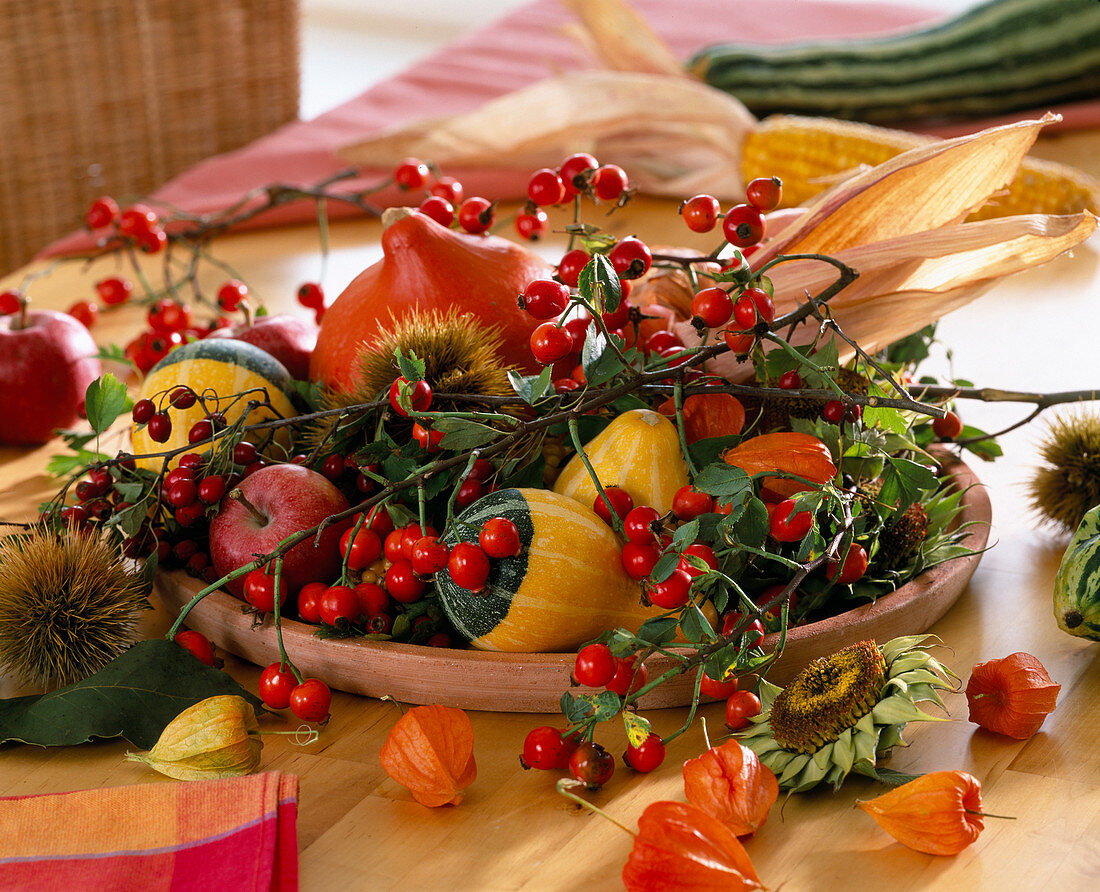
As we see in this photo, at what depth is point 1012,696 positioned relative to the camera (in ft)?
1.90

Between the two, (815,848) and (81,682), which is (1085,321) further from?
(81,682)

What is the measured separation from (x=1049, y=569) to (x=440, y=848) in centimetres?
45

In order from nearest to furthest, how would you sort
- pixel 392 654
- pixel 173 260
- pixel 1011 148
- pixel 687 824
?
1. pixel 687 824
2. pixel 392 654
3. pixel 1011 148
4. pixel 173 260

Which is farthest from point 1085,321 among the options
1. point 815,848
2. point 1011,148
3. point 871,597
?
point 815,848

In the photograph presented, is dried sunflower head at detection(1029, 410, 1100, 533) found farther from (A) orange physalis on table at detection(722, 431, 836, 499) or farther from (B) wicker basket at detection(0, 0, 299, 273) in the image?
(B) wicker basket at detection(0, 0, 299, 273)

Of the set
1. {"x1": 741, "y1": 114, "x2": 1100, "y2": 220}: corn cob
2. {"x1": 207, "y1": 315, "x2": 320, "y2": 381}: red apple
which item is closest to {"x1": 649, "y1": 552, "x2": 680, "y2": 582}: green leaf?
{"x1": 207, "y1": 315, "x2": 320, "y2": 381}: red apple

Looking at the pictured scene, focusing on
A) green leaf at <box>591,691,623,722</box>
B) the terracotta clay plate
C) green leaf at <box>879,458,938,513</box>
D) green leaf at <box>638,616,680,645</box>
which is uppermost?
green leaf at <box>879,458,938,513</box>

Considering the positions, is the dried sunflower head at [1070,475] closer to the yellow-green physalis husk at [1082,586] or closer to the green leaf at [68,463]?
the yellow-green physalis husk at [1082,586]

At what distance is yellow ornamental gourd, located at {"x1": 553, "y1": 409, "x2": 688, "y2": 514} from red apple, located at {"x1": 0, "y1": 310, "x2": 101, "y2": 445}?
1.77 ft

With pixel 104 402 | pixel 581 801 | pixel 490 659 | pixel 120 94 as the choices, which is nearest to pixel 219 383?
pixel 104 402

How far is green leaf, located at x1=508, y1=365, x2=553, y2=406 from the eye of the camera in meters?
0.61

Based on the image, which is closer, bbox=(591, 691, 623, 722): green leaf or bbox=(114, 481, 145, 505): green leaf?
bbox=(591, 691, 623, 722): green leaf

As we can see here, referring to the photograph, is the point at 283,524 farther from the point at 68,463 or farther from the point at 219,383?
the point at 68,463

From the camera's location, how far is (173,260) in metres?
1.60
